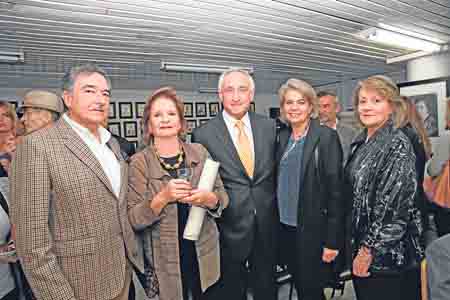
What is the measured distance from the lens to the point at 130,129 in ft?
25.5

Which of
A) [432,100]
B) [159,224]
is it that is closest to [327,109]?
[432,100]

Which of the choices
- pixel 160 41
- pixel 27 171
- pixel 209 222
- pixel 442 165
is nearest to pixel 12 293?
pixel 27 171

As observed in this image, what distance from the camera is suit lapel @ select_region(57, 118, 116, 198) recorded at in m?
1.42

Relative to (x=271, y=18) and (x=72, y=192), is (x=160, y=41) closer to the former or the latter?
(x=271, y=18)

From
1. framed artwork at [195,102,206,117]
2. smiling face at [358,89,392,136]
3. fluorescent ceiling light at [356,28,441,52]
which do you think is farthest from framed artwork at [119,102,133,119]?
smiling face at [358,89,392,136]

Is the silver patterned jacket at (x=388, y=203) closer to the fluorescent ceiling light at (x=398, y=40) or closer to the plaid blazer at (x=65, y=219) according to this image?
the plaid blazer at (x=65, y=219)

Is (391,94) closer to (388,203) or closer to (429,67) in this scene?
(388,203)

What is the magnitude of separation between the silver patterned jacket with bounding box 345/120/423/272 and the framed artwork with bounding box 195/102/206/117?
22.1ft

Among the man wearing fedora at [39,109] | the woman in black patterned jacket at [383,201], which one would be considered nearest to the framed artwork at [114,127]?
the man wearing fedora at [39,109]

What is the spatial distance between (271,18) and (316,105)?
1561 mm

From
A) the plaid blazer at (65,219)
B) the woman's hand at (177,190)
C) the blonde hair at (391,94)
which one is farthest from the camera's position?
the blonde hair at (391,94)

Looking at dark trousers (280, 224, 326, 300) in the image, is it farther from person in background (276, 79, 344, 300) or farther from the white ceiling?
the white ceiling

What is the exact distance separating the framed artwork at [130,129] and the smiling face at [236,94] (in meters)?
5.87

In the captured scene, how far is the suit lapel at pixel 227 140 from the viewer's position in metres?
2.01
